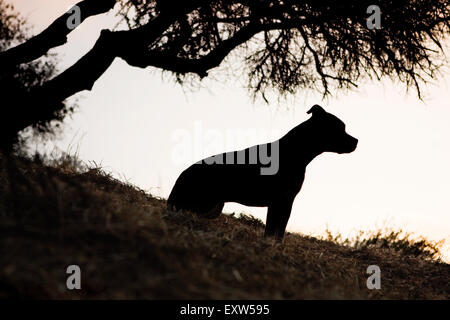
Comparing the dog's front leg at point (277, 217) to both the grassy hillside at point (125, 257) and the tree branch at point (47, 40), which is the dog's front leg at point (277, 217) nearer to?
the grassy hillside at point (125, 257)

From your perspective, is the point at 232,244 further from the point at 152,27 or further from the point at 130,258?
the point at 152,27

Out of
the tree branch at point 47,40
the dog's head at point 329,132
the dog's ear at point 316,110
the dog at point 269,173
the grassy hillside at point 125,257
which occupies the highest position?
the tree branch at point 47,40

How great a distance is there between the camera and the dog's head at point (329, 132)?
6652mm

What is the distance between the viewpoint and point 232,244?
4953 mm

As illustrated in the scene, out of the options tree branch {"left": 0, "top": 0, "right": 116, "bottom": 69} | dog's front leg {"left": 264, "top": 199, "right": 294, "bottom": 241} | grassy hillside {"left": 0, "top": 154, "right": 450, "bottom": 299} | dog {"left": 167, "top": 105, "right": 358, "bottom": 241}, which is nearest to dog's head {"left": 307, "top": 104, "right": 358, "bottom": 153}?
dog {"left": 167, "top": 105, "right": 358, "bottom": 241}

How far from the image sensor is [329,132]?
6.70 m

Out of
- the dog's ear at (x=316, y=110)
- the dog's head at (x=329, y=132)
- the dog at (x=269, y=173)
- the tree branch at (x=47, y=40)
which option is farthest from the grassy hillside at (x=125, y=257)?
the tree branch at (x=47, y=40)

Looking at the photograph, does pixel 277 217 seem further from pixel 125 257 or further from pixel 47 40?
pixel 47 40

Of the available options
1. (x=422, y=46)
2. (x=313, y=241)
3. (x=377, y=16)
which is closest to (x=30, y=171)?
(x=313, y=241)

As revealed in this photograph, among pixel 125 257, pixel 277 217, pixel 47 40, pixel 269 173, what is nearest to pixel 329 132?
pixel 269 173

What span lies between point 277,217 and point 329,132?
1429 millimetres

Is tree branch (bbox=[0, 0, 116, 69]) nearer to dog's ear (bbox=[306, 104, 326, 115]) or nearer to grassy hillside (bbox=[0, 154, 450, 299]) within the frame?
grassy hillside (bbox=[0, 154, 450, 299])

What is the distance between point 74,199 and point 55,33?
4687mm

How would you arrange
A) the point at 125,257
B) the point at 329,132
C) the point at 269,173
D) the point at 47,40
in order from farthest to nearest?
1. the point at 47,40
2. the point at 329,132
3. the point at 269,173
4. the point at 125,257
